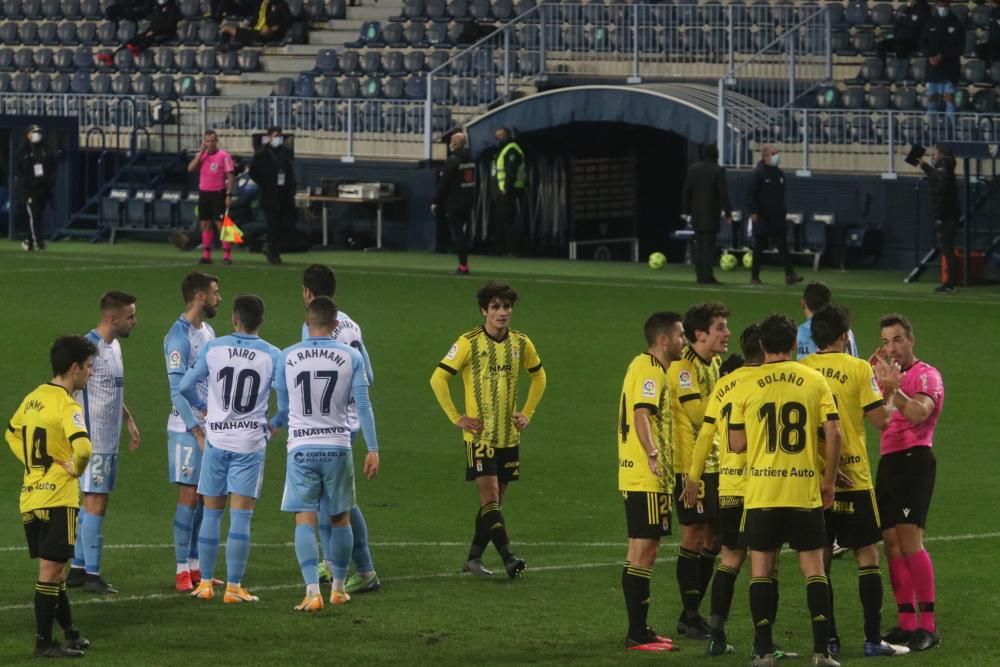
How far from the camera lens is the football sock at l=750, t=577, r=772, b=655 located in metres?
9.12

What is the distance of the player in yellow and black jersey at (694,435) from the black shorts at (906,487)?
0.87 meters

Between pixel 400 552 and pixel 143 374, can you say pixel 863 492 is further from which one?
pixel 143 374

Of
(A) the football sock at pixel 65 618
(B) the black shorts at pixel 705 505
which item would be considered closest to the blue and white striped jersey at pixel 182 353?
(A) the football sock at pixel 65 618

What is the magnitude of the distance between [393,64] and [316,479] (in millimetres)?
27361

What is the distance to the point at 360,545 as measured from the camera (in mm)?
11203

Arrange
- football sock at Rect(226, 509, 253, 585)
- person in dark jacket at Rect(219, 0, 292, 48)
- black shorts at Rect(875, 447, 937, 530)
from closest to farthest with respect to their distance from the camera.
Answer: black shorts at Rect(875, 447, 937, 530)
football sock at Rect(226, 509, 253, 585)
person in dark jacket at Rect(219, 0, 292, 48)

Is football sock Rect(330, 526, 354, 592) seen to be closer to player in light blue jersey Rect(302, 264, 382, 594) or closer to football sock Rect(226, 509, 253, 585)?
player in light blue jersey Rect(302, 264, 382, 594)

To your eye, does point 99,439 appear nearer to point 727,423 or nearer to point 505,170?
point 727,423

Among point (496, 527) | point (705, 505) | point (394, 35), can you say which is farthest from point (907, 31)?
point (705, 505)

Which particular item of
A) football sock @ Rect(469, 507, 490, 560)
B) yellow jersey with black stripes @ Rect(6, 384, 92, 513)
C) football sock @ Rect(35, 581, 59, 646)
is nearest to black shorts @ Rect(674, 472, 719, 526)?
football sock @ Rect(469, 507, 490, 560)

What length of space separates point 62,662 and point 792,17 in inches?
995

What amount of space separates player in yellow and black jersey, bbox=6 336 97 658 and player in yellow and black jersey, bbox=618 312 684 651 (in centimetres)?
272

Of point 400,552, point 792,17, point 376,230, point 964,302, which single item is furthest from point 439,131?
point 400,552

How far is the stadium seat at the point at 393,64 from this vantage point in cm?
3712
